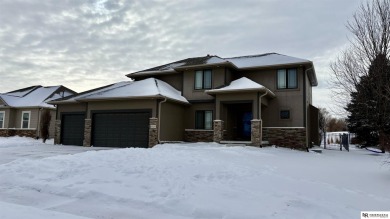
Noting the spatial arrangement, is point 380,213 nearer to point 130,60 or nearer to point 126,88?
point 126,88

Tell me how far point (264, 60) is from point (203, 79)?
4411 millimetres

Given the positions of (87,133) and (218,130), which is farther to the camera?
(87,133)

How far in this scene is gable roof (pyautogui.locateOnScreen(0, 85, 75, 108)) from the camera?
93.5 feet

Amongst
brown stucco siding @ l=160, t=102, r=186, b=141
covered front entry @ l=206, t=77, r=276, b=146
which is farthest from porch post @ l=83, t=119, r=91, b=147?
covered front entry @ l=206, t=77, r=276, b=146

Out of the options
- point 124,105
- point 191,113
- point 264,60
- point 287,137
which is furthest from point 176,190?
point 264,60

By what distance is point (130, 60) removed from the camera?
73.0ft

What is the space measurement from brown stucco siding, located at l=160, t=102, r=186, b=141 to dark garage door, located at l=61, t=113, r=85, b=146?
22.1ft

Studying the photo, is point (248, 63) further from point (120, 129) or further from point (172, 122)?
point (120, 129)

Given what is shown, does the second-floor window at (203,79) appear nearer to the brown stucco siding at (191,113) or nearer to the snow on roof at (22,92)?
the brown stucco siding at (191,113)

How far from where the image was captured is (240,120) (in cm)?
2061

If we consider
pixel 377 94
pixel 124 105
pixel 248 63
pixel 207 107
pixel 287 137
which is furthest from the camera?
pixel 248 63

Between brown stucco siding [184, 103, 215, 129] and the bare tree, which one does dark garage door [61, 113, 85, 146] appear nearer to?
brown stucco siding [184, 103, 215, 129]

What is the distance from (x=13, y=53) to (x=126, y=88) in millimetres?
8248

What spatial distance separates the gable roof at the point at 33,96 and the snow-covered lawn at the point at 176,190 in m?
22.1
